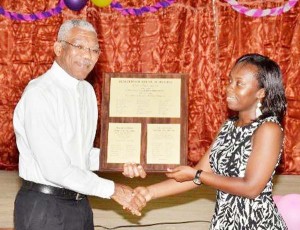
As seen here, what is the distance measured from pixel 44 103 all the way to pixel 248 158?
1.09 meters

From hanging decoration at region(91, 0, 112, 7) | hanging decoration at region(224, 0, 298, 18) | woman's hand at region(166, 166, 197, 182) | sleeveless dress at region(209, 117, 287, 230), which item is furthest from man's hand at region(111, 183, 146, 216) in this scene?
hanging decoration at region(224, 0, 298, 18)

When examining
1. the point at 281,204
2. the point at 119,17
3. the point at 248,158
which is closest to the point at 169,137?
the point at 281,204

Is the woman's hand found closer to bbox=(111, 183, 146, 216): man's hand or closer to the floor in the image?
bbox=(111, 183, 146, 216): man's hand

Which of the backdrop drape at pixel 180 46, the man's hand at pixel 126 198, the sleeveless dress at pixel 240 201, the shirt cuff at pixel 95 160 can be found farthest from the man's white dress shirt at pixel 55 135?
the backdrop drape at pixel 180 46

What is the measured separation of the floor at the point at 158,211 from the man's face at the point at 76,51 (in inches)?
91.0

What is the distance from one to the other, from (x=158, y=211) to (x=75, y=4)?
2.87 metres

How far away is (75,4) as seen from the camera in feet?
21.7

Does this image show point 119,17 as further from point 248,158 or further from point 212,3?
point 248,158

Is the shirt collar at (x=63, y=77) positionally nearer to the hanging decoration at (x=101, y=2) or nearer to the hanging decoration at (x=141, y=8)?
the hanging decoration at (x=101, y=2)

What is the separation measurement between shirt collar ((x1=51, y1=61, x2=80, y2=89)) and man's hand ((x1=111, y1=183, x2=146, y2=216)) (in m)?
0.64

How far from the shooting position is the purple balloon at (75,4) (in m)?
6.59

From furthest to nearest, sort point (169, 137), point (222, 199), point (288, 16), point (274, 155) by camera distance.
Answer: point (288, 16) → point (169, 137) → point (222, 199) → point (274, 155)

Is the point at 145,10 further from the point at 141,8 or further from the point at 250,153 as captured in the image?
the point at 250,153

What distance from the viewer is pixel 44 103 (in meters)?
2.74
